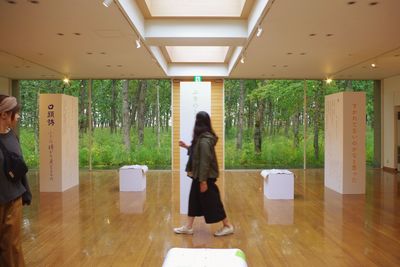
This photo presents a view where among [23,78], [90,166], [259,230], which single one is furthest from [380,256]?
[23,78]

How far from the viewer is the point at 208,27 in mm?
7930

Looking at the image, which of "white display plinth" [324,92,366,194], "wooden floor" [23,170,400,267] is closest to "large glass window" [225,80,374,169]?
"wooden floor" [23,170,400,267]

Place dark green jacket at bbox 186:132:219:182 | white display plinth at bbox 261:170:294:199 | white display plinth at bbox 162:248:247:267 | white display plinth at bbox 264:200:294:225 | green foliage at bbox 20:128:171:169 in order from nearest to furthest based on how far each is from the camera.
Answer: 1. white display plinth at bbox 162:248:247:267
2. dark green jacket at bbox 186:132:219:182
3. white display plinth at bbox 264:200:294:225
4. white display plinth at bbox 261:170:294:199
5. green foliage at bbox 20:128:171:169

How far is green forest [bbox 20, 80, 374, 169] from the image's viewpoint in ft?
46.4

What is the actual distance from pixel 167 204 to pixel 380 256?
13.3ft

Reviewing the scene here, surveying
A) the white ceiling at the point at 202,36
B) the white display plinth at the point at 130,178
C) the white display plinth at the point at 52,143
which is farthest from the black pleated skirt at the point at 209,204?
the white display plinth at the point at 52,143

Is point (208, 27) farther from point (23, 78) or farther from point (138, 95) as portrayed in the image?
point (23, 78)

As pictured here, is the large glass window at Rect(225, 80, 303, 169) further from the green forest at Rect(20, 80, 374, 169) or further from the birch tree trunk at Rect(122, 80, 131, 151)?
the birch tree trunk at Rect(122, 80, 131, 151)

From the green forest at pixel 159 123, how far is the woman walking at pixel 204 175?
891 cm

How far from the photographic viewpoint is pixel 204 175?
4.88 meters

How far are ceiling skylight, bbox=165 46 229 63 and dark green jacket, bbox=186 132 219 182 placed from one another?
6.57 m

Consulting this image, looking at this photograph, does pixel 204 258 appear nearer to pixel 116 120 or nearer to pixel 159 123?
pixel 159 123

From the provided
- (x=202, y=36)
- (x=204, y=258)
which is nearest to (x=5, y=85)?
(x=202, y=36)

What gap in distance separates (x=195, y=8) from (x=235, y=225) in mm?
4149
